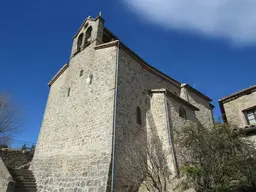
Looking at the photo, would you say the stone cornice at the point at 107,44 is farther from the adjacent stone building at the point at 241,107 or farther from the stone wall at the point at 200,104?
the adjacent stone building at the point at 241,107

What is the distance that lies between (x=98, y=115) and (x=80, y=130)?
1450 mm

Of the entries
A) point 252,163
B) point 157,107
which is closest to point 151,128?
point 157,107

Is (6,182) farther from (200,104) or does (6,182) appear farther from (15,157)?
(200,104)

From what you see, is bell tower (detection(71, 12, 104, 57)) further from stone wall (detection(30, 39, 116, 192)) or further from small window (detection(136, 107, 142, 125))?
small window (detection(136, 107, 142, 125))

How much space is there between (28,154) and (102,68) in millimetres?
9484

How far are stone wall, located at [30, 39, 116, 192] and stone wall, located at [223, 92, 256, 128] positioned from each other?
864 cm

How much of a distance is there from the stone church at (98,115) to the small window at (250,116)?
3.48 metres

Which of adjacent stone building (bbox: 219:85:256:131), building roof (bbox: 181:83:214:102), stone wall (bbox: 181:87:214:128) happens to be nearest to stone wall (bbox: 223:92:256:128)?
adjacent stone building (bbox: 219:85:256:131)

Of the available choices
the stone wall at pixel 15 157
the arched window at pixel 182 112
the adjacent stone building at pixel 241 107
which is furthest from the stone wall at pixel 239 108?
the stone wall at pixel 15 157

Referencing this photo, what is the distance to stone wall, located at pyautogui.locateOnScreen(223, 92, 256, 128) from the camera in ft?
41.5

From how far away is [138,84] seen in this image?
1273 centimetres

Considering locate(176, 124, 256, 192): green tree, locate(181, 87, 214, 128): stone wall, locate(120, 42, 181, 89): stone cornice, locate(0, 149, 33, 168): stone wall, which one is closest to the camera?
locate(176, 124, 256, 192): green tree

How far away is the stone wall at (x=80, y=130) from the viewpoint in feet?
29.5

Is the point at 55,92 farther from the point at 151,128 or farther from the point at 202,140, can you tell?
the point at 202,140
